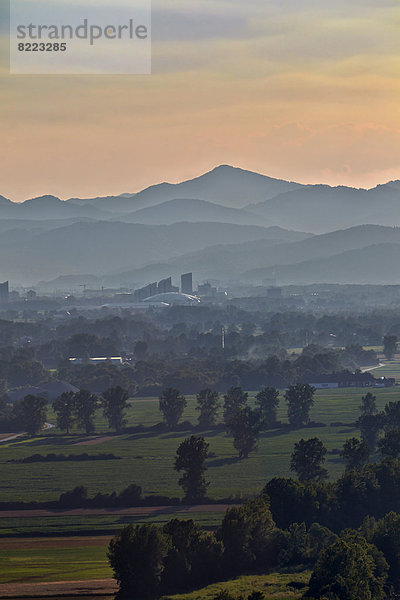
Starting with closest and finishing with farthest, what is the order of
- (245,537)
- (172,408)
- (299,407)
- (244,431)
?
(245,537), (244,431), (299,407), (172,408)

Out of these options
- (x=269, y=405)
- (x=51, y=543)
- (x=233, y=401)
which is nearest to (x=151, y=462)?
(x=269, y=405)

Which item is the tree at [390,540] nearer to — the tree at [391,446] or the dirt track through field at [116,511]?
the dirt track through field at [116,511]

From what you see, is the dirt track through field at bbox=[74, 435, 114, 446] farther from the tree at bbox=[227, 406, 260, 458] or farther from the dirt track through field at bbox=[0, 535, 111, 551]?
the dirt track through field at bbox=[0, 535, 111, 551]

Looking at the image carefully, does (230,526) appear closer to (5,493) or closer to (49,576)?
A: (49,576)

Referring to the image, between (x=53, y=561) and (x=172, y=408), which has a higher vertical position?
(x=172, y=408)

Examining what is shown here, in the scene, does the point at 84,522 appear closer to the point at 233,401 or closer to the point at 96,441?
the point at 96,441

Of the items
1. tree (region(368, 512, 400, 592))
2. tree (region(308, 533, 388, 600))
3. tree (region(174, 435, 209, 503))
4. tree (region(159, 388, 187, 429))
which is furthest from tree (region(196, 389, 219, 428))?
tree (region(308, 533, 388, 600))

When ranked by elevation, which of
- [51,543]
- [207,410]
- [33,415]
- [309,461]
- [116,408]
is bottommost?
[51,543]
